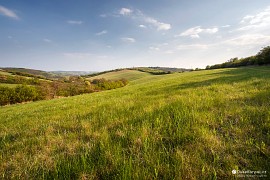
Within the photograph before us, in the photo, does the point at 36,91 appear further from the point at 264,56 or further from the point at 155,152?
the point at 264,56

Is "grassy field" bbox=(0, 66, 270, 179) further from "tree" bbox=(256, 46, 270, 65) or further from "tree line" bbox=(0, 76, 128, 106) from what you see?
"tree" bbox=(256, 46, 270, 65)

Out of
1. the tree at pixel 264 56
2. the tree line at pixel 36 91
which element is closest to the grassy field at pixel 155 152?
the tree line at pixel 36 91

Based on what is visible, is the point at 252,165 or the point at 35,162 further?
the point at 35,162

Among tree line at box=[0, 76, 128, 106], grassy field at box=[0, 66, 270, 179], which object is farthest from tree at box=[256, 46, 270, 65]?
grassy field at box=[0, 66, 270, 179]

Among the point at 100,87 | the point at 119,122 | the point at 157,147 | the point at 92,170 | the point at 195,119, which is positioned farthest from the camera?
the point at 100,87

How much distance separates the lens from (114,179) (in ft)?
6.84

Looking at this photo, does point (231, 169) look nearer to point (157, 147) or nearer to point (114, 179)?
point (157, 147)

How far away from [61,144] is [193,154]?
8.79ft

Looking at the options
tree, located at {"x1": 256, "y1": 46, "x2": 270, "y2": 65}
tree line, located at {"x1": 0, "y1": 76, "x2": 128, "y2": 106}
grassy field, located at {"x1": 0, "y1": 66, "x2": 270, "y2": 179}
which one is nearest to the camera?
grassy field, located at {"x1": 0, "y1": 66, "x2": 270, "y2": 179}

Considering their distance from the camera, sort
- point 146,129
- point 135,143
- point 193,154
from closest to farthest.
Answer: point 193,154 → point 135,143 → point 146,129

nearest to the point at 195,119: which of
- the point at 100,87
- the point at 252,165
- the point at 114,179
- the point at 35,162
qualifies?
the point at 252,165

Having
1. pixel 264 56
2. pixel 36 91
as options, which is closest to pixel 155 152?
pixel 36 91

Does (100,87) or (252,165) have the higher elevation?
(252,165)

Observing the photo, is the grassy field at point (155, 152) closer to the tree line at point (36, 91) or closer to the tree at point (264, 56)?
the tree line at point (36, 91)
